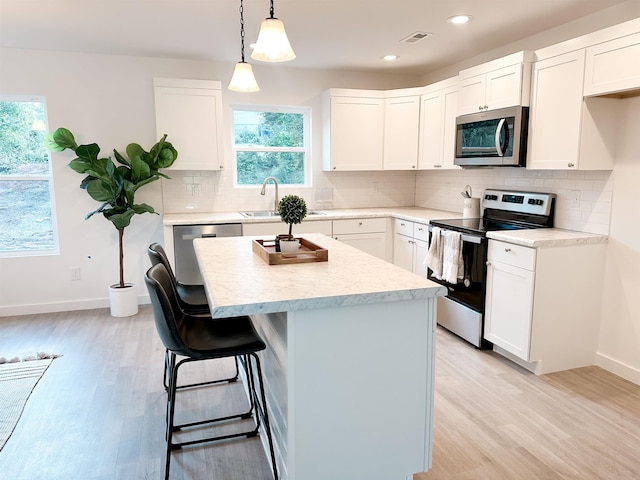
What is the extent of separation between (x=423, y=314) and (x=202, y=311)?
134 centimetres

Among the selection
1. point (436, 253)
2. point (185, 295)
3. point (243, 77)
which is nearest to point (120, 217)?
point (185, 295)

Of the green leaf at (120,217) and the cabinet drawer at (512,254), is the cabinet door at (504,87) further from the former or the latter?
the green leaf at (120,217)

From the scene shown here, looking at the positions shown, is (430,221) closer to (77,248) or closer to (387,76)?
(387,76)

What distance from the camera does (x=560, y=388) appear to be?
2883 mm

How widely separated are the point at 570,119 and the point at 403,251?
197 cm

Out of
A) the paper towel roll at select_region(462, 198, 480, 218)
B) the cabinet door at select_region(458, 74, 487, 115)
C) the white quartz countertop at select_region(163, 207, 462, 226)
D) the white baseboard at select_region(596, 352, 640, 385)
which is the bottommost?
the white baseboard at select_region(596, 352, 640, 385)

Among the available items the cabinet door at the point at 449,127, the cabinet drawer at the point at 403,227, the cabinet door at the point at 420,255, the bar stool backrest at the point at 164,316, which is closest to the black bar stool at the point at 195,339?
the bar stool backrest at the point at 164,316

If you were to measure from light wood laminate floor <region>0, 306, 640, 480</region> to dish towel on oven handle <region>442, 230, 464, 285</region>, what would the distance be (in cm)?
56

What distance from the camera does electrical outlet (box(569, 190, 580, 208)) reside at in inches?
128

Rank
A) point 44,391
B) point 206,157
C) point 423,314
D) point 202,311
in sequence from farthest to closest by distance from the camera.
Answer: point 206,157
point 44,391
point 202,311
point 423,314

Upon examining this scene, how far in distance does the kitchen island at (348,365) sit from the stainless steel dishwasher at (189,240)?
225 cm

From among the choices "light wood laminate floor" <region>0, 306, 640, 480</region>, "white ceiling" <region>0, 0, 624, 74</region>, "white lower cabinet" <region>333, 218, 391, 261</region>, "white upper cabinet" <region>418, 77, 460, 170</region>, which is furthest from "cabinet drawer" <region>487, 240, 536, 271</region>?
"white ceiling" <region>0, 0, 624, 74</region>

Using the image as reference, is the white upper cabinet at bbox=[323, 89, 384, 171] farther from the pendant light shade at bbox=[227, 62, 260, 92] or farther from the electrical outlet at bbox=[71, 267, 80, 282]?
the electrical outlet at bbox=[71, 267, 80, 282]

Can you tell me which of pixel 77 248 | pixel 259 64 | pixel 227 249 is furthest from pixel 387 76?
pixel 77 248
